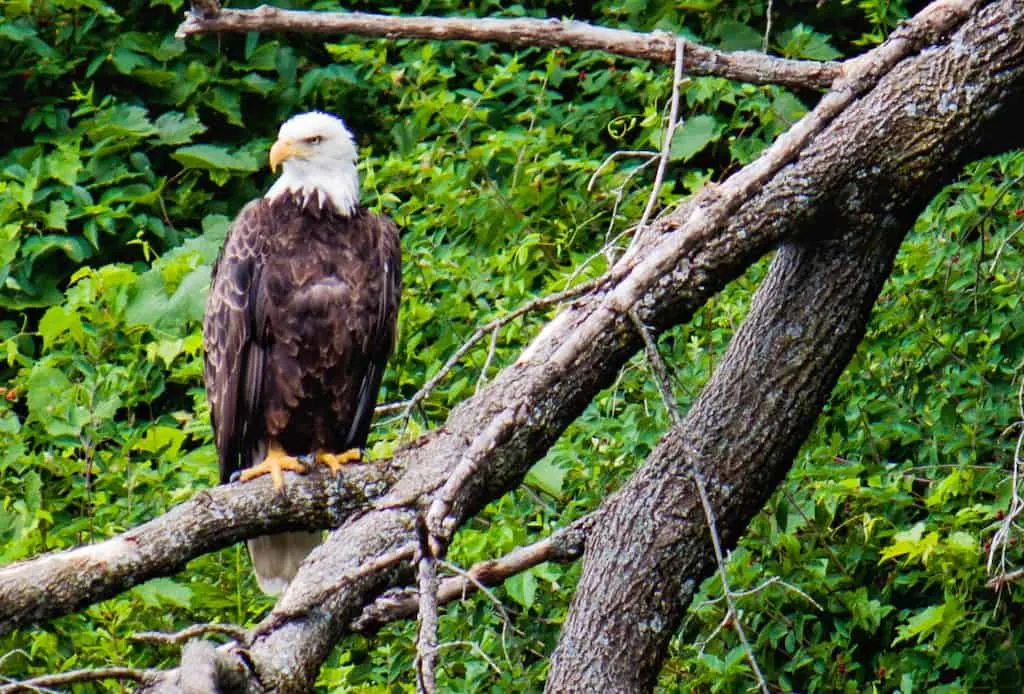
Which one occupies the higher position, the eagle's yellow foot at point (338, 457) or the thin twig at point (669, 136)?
the thin twig at point (669, 136)

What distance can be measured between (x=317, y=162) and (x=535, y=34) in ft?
5.32

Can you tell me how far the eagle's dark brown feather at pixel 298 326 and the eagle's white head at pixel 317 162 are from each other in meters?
0.04

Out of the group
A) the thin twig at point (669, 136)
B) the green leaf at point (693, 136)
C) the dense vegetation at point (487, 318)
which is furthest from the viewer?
Answer: the green leaf at point (693, 136)

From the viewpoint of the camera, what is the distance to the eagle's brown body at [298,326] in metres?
4.78

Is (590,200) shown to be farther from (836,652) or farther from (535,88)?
(836,652)

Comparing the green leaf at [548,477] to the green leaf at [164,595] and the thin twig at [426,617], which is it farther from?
the thin twig at [426,617]

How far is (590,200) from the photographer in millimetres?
6230

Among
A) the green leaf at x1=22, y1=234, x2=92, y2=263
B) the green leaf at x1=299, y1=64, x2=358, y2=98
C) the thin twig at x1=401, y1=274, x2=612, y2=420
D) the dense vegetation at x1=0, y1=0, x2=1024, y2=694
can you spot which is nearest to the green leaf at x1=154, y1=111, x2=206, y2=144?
the dense vegetation at x1=0, y1=0, x2=1024, y2=694

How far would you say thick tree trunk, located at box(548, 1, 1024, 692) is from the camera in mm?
3510

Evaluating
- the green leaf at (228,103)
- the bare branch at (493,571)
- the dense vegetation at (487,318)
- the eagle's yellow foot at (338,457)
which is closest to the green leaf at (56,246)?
the dense vegetation at (487,318)

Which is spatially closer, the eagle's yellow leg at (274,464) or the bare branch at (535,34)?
the bare branch at (535,34)

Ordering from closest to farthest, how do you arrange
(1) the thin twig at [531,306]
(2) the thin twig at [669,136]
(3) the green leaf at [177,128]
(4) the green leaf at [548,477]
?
(2) the thin twig at [669,136] → (1) the thin twig at [531,306] → (4) the green leaf at [548,477] → (3) the green leaf at [177,128]

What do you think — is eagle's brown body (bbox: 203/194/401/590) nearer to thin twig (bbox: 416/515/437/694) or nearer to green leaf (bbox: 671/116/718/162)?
green leaf (bbox: 671/116/718/162)

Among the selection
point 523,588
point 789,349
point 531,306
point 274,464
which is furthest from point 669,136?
point 523,588
